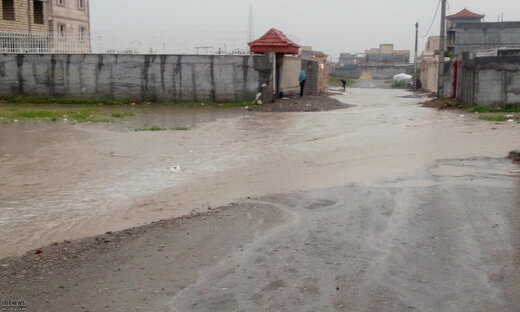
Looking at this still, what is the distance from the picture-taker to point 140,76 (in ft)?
76.1

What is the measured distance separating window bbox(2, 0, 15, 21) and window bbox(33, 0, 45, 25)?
246 cm

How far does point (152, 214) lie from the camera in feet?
22.6

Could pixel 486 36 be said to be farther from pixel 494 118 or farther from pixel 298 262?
pixel 298 262

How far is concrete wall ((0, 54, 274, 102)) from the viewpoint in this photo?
74.0ft

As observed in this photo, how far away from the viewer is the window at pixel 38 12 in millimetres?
37156

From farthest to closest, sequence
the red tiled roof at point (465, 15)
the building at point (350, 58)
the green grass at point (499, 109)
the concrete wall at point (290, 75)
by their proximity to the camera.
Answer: the building at point (350, 58) < the red tiled roof at point (465, 15) < the concrete wall at point (290, 75) < the green grass at point (499, 109)

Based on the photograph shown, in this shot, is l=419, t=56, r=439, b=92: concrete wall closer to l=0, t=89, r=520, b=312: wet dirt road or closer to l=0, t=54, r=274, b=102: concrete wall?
l=0, t=54, r=274, b=102: concrete wall

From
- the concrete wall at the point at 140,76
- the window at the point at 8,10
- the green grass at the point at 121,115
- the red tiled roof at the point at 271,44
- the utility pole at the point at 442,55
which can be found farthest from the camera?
the window at the point at 8,10

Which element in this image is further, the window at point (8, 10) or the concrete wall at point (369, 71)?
the concrete wall at point (369, 71)

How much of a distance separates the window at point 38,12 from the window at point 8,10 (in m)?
2.46

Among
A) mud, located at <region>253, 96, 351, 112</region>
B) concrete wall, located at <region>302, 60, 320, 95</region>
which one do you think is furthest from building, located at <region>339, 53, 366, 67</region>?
mud, located at <region>253, 96, 351, 112</region>

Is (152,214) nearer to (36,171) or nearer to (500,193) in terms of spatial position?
(36,171)

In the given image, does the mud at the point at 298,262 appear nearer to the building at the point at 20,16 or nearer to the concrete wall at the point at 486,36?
the building at the point at 20,16

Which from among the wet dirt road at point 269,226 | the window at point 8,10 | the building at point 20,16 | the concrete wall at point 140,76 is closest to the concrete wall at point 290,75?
the concrete wall at point 140,76
